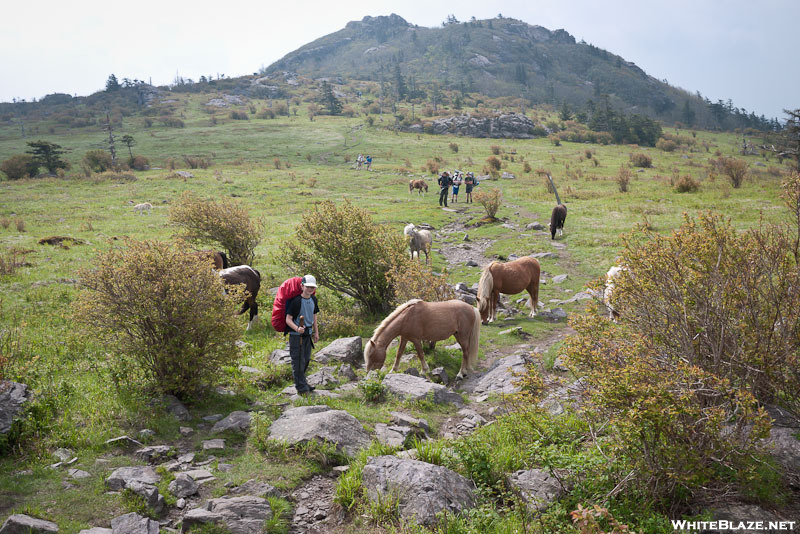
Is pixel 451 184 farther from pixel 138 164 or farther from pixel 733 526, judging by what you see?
pixel 138 164

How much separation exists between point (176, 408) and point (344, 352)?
13.1 feet

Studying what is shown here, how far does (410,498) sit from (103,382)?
6610mm

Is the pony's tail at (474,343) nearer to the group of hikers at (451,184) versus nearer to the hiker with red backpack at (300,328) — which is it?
the hiker with red backpack at (300,328)

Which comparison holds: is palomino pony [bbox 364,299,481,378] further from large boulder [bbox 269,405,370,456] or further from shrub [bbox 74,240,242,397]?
shrub [bbox 74,240,242,397]

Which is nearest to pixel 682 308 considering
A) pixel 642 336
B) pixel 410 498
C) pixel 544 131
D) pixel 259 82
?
pixel 642 336

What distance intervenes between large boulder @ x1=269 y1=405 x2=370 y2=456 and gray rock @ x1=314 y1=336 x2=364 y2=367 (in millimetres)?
3202

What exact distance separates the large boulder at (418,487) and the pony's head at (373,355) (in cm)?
393

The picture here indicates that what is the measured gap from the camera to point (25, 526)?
4.68 meters

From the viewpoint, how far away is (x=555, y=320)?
44.1 ft

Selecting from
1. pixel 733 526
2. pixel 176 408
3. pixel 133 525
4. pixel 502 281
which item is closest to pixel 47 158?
pixel 176 408

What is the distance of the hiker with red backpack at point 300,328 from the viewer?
28.6 ft

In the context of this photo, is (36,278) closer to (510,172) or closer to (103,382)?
(103,382)

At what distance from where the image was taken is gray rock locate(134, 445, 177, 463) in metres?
6.47

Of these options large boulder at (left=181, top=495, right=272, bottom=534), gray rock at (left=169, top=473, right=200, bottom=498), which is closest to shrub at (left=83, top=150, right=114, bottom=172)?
gray rock at (left=169, top=473, right=200, bottom=498)
